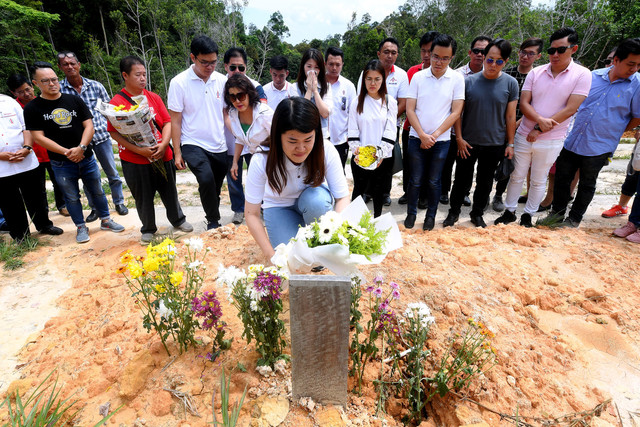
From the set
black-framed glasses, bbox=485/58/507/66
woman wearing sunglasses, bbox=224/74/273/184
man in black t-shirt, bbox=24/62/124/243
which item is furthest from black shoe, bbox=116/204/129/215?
black-framed glasses, bbox=485/58/507/66

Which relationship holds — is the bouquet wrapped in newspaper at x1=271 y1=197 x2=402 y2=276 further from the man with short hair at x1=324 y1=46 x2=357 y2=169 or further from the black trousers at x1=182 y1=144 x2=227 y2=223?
the man with short hair at x1=324 y1=46 x2=357 y2=169

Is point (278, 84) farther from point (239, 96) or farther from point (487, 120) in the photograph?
point (487, 120)

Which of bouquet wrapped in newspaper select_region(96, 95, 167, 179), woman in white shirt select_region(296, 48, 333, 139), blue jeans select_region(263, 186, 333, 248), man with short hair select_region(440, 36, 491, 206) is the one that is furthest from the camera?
man with short hair select_region(440, 36, 491, 206)

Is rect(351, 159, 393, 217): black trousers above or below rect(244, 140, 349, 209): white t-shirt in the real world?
below

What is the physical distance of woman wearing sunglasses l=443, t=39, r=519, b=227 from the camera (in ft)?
12.2

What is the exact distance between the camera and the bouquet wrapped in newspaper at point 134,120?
3.22m

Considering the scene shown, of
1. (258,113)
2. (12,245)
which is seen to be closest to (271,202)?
(258,113)

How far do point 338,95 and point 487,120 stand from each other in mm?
1749

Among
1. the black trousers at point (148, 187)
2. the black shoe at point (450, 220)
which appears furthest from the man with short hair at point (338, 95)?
the black trousers at point (148, 187)

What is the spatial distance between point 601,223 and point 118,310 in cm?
537

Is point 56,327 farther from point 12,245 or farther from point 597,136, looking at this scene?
point 597,136

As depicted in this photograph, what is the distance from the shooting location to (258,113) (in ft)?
11.3

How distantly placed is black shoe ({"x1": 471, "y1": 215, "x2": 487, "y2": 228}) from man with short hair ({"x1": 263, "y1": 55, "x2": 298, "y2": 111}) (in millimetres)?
2691

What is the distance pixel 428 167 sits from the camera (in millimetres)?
4074
